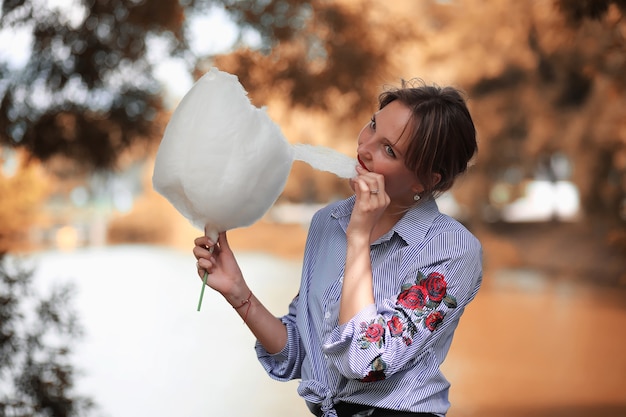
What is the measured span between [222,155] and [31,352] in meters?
2.74

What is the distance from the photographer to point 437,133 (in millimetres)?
1134

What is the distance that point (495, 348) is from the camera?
678 centimetres

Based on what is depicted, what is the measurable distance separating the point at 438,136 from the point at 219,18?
317 cm

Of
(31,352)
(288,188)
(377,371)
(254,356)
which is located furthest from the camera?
(288,188)

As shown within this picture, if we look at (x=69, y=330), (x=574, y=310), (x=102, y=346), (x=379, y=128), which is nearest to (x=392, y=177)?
(x=379, y=128)

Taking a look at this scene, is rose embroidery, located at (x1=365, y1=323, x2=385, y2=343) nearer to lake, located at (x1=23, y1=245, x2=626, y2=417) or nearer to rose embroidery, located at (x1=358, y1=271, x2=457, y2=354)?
rose embroidery, located at (x1=358, y1=271, x2=457, y2=354)

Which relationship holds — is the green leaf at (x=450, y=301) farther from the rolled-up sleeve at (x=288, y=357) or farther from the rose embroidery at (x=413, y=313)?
the rolled-up sleeve at (x=288, y=357)

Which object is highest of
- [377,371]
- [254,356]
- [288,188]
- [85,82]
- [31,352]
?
[288,188]

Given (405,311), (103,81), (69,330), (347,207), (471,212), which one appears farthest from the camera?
(471,212)

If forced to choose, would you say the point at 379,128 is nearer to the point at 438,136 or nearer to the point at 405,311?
the point at 438,136

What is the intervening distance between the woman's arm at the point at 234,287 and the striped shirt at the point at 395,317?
0.04 metres

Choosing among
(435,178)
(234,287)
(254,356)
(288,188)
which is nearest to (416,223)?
(435,178)

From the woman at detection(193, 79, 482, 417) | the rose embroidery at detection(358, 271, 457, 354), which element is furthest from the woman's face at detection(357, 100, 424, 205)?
the rose embroidery at detection(358, 271, 457, 354)

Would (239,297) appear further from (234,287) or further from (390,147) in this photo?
(390,147)
